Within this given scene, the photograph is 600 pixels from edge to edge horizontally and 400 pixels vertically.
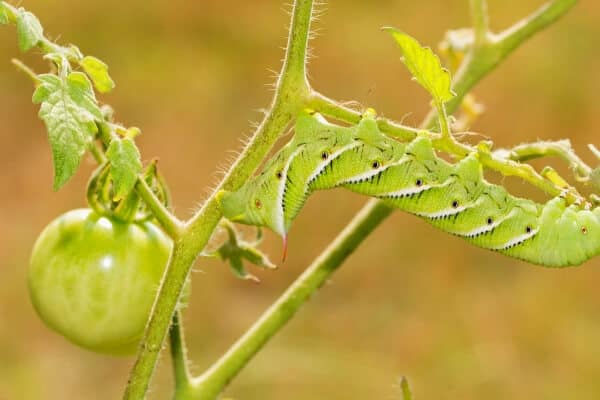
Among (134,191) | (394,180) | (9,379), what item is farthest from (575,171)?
(9,379)

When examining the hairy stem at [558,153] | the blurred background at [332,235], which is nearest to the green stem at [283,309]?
the hairy stem at [558,153]

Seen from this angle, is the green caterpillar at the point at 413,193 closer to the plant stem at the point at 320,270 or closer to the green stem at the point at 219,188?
the green stem at the point at 219,188

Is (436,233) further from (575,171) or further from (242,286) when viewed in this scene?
(575,171)

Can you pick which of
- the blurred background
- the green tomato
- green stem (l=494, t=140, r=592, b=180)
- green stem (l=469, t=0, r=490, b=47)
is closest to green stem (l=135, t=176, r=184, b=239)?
the green tomato

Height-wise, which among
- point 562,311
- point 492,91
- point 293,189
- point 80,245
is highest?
point 293,189

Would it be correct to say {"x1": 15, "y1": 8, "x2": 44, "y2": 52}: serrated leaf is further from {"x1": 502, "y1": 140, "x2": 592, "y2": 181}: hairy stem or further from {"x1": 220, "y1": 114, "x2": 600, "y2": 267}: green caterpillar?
{"x1": 502, "y1": 140, "x2": 592, "y2": 181}: hairy stem
